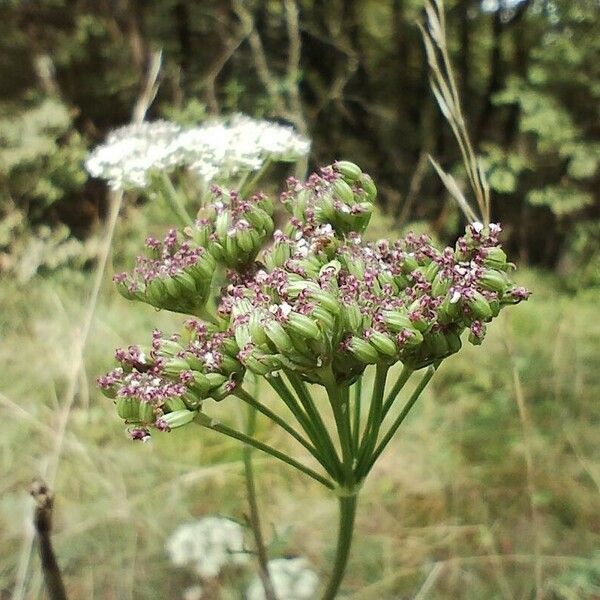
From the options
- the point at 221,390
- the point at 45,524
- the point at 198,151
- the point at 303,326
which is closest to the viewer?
the point at 303,326

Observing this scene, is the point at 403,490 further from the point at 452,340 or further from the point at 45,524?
the point at 452,340


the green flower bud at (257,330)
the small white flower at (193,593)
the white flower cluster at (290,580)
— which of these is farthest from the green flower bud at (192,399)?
the small white flower at (193,593)

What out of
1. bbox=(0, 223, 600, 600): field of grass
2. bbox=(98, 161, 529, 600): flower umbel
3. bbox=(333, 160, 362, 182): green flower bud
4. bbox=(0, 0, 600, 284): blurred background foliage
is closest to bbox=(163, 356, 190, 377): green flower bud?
bbox=(98, 161, 529, 600): flower umbel

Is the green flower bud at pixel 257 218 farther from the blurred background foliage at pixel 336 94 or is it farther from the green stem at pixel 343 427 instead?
the blurred background foliage at pixel 336 94

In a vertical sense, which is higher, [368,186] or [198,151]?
[198,151]

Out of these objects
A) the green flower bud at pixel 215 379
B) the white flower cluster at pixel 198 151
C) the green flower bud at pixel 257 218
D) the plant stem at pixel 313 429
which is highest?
the white flower cluster at pixel 198 151

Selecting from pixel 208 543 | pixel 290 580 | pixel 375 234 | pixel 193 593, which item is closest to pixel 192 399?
pixel 290 580
